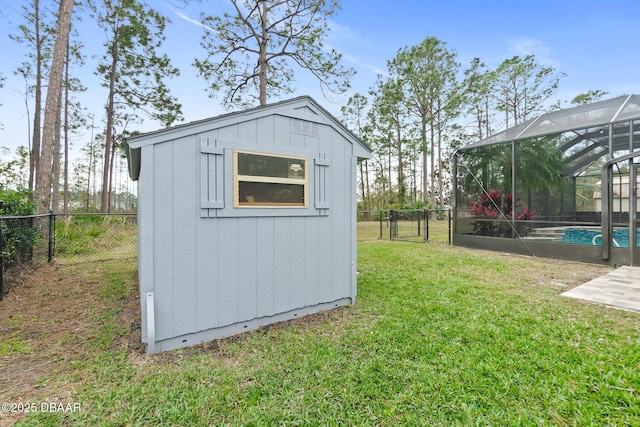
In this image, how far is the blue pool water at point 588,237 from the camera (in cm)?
541

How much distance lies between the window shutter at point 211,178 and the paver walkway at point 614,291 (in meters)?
4.48

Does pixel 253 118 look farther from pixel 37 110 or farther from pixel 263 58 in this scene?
pixel 37 110

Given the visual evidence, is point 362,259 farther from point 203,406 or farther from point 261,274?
point 203,406

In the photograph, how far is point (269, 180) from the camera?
2865mm

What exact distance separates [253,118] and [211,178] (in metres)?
0.73

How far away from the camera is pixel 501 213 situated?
7.48 m

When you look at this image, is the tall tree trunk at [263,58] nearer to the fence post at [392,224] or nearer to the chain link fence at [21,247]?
the fence post at [392,224]

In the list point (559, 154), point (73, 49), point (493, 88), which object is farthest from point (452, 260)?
point (493, 88)

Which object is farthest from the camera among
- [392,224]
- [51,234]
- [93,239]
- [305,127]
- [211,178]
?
[392,224]

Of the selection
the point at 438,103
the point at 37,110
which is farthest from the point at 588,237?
the point at 37,110

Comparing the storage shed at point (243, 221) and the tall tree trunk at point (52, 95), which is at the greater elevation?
the tall tree trunk at point (52, 95)

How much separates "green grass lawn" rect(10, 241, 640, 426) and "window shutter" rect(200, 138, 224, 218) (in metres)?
1.24

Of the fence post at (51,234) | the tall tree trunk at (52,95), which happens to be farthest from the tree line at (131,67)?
the fence post at (51,234)

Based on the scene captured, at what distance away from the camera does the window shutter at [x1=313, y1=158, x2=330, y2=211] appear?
3174 millimetres
